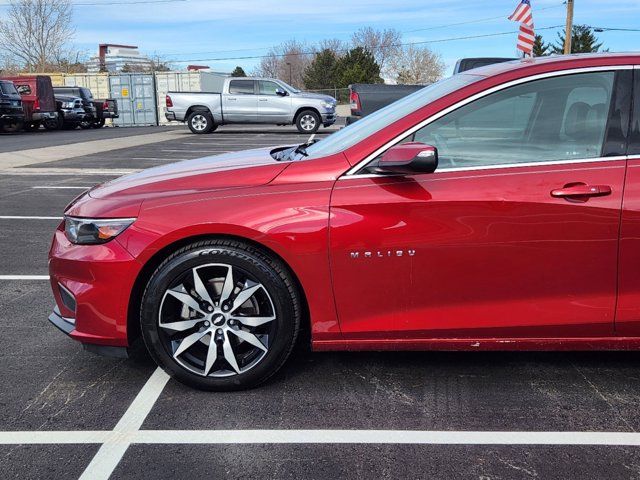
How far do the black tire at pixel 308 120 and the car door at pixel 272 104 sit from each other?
46 centimetres

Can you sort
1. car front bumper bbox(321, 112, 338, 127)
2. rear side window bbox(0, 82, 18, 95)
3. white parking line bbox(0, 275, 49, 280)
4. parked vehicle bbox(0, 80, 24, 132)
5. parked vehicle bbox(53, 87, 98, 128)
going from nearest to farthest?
white parking line bbox(0, 275, 49, 280)
car front bumper bbox(321, 112, 338, 127)
rear side window bbox(0, 82, 18, 95)
parked vehicle bbox(0, 80, 24, 132)
parked vehicle bbox(53, 87, 98, 128)

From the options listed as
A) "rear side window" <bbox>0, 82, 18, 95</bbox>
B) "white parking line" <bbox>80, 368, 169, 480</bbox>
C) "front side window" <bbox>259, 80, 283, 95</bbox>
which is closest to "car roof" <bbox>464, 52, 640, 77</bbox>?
"white parking line" <bbox>80, 368, 169, 480</bbox>

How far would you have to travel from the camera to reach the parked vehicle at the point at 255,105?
23.2m

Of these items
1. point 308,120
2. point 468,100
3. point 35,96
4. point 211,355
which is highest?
→ point 468,100

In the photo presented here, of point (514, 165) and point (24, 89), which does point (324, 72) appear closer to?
point (24, 89)

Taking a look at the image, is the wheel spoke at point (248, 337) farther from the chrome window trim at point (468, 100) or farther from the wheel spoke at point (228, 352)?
the chrome window trim at point (468, 100)

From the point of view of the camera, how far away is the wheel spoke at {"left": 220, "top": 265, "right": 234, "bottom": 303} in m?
3.23

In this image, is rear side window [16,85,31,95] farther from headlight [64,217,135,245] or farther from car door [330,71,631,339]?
car door [330,71,631,339]

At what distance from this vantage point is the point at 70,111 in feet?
95.6

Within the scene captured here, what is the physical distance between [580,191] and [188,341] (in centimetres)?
205

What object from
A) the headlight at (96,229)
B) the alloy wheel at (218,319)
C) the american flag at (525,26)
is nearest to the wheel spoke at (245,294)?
the alloy wheel at (218,319)

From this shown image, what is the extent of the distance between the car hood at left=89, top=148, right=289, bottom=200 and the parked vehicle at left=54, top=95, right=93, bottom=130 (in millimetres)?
27571

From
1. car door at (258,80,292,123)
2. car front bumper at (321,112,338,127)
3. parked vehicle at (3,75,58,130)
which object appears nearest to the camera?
car front bumper at (321,112,338,127)

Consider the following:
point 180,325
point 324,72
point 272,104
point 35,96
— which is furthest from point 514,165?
point 324,72
